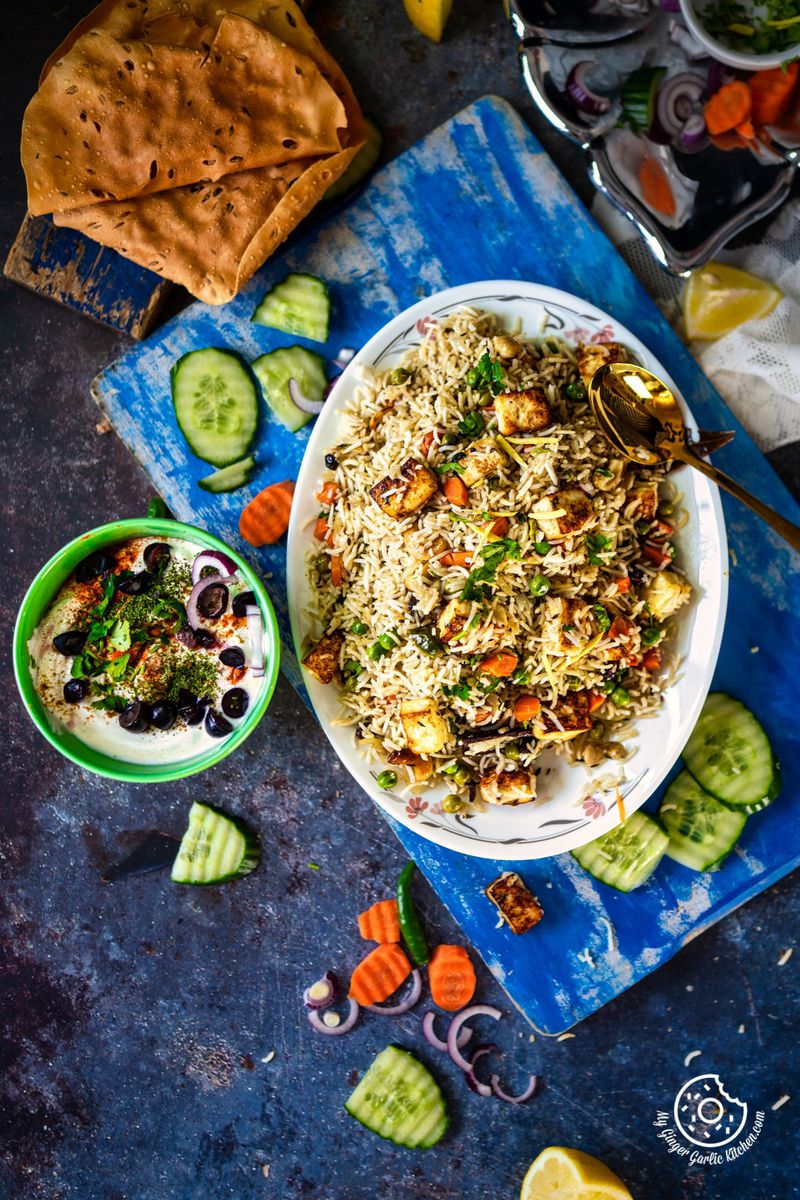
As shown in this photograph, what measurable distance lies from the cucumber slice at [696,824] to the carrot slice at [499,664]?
1179mm

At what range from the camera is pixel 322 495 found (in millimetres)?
3559

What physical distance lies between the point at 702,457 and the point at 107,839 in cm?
325

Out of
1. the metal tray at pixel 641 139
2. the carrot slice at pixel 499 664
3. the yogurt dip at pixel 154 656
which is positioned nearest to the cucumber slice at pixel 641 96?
the metal tray at pixel 641 139

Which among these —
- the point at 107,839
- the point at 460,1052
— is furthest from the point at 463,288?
the point at 460,1052

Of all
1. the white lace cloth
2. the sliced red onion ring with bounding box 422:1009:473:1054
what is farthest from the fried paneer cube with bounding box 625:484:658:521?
the sliced red onion ring with bounding box 422:1009:473:1054

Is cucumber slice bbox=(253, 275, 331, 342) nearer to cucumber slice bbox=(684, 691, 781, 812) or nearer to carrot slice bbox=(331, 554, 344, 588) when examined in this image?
carrot slice bbox=(331, 554, 344, 588)

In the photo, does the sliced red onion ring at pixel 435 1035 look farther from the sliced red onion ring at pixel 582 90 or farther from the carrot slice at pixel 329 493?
the sliced red onion ring at pixel 582 90

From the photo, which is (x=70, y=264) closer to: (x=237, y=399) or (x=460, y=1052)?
(x=237, y=399)

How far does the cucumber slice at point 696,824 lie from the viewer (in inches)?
151

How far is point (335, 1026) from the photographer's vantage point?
4203 millimetres

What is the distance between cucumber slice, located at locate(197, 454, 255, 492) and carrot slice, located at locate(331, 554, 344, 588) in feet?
2.35

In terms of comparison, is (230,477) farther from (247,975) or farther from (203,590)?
(247,975)

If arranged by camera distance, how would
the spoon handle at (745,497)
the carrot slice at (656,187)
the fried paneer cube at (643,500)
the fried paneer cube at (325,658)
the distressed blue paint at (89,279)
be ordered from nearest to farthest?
1. the spoon handle at (745,497)
2. the fried paneer cube at (643,500)
3. the fried paneer cube at (325,658)
4. the carrot slice at (656,187)
5. the distressed blue paint at (89,279)

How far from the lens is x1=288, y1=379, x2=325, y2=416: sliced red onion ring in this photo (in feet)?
13.0
